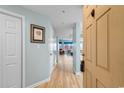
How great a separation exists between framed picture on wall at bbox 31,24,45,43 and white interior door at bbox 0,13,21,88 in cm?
55

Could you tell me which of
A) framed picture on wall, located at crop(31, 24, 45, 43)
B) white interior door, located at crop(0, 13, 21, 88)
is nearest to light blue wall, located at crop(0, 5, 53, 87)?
framed picture on wall, located at crop(31, 24, 45, 43)

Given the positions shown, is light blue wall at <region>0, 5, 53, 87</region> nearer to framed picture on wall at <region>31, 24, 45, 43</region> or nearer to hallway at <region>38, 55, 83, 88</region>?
framed picture on wall at <region>31, 24, 45, 43</region>

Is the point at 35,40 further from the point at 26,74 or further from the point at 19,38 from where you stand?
the point at 26,74

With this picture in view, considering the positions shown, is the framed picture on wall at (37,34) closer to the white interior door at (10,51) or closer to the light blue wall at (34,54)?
the light blue wall at (34,54)

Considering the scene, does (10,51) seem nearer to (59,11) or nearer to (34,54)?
(34,54)

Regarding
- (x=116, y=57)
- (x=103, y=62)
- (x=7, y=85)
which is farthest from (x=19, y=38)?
(x=116, y=57)

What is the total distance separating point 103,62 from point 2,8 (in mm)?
2411

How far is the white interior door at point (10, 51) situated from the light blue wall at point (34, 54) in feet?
0.82

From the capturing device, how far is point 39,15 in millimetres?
4133

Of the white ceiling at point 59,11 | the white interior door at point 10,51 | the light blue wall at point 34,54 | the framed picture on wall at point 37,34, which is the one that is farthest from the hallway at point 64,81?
the white ceiling at point 59,11

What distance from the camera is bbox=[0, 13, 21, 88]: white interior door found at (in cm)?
297

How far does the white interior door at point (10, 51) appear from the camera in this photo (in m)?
2.97
